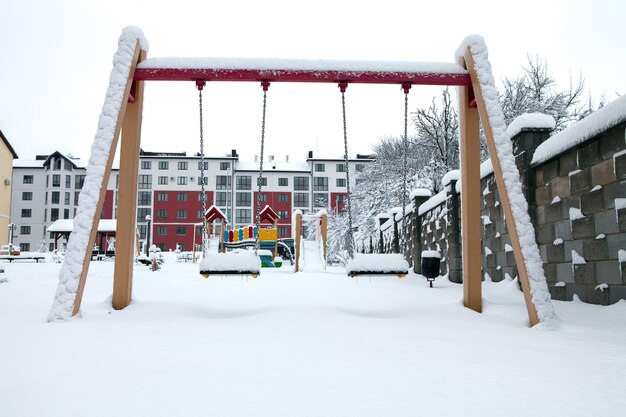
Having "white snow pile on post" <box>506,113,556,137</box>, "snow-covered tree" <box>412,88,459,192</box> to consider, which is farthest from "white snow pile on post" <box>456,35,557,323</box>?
"snow-covered tree" <box>412,88,459,192</box>

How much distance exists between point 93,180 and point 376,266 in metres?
2.38

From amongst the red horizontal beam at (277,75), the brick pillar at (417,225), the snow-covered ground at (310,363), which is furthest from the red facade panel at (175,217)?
the snow-covered ground at (310,363)

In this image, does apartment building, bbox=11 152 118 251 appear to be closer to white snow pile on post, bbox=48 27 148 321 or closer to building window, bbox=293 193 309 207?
building window, bbox=293 193 309 207

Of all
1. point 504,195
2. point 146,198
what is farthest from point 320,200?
point 504,195

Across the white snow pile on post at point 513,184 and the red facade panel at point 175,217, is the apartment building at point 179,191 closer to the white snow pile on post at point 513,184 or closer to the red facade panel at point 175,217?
the red facade panel at point 175,217

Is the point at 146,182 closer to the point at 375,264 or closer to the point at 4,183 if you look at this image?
the point at 4,183

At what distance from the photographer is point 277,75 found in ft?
13.3

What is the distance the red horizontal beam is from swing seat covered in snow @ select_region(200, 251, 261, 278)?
151 centimetres

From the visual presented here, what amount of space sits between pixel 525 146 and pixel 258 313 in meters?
3.50

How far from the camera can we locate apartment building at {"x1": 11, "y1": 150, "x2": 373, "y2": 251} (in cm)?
5453

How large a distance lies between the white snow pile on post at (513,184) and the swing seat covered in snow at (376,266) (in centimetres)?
106

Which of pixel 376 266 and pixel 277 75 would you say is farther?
pixel 376 266

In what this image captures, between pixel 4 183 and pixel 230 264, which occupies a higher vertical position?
pixel 4 183

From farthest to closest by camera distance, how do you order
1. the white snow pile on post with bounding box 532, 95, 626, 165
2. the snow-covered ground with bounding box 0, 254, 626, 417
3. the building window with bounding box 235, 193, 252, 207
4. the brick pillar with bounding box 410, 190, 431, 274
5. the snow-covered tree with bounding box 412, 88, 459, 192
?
the building window with bounding box 235, 193, 252, 207 → the snow-covered tree with bounding box 412, 88, 459, 192 → the brick pillar with bounding box 410, 190, 431, 274 → the white snow pile on post with bounding box 532, 95, 626, 165 → the snow-covered ground with bounding box 0, 254, 626, 417
